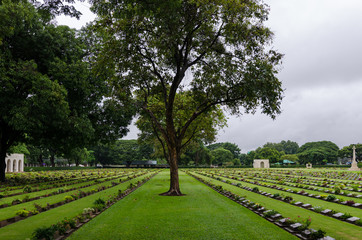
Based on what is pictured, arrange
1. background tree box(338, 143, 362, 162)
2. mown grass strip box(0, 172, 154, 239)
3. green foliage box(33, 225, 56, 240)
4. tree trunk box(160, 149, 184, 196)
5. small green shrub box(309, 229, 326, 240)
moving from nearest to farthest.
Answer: green foliage box(33, 225, 56, 240)
small green shrub box(309, 229, 326, 240)
mown grass strip box(0, 172, 154, 239)
tree trunk box(160, 149, 184, 196)
background tree box(338, 143, 362, 162)

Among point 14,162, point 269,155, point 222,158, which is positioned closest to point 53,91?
point 14,162

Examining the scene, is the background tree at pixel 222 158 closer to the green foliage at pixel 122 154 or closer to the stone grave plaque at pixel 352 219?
the green foliage at pixel 122 154

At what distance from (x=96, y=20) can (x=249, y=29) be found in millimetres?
7613

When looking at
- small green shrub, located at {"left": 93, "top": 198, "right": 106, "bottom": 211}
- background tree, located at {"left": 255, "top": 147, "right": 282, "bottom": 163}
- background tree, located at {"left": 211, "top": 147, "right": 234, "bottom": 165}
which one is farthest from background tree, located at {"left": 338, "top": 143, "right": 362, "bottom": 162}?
small green shrub, located at {"left": 93, "top": 198, "right": 106, "bottom": 211}

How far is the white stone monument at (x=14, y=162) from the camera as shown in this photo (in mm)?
45781

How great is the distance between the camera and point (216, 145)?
126 m

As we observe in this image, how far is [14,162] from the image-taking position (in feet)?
157

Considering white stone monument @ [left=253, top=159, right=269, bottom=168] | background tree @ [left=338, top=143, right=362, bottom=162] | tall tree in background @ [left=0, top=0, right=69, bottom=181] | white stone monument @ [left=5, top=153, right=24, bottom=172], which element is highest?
tall tree in background @ [left=0, top=0, right=69, bottom=181]

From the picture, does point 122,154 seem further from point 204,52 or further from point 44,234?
point 44,234

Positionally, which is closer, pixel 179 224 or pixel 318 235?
pixel 318 235

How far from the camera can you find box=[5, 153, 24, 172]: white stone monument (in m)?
45.8

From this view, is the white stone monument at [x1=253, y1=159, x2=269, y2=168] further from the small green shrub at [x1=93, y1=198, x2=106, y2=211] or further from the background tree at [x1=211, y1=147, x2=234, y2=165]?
the small green shrub at [x1=93, y1=198, x2=106, y2=211]

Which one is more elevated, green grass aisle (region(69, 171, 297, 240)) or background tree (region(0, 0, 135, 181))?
background tree (region(0, 0, 135, 181))

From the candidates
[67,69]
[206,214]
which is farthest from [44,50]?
[206,214]
